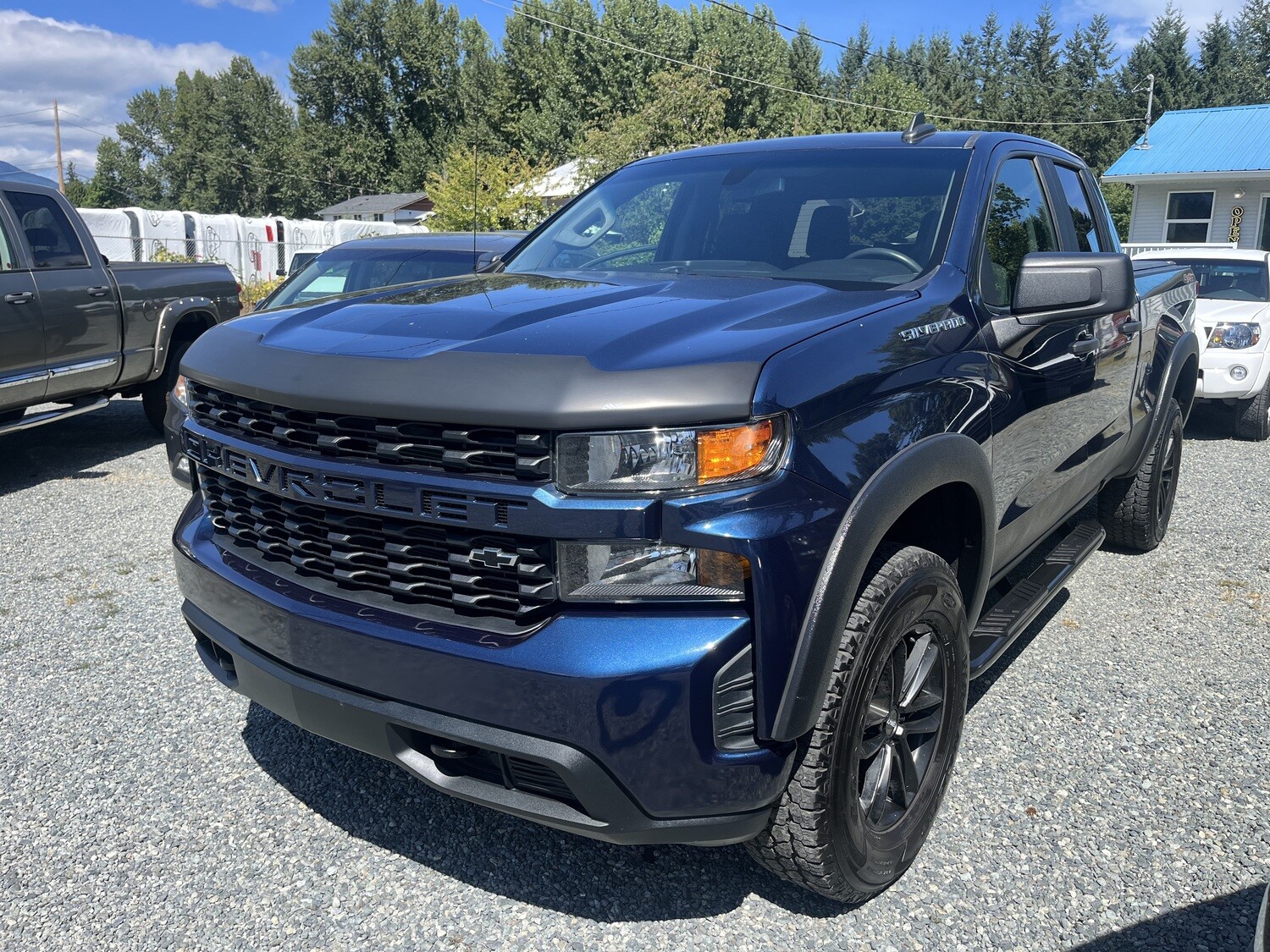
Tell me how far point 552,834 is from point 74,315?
597cm

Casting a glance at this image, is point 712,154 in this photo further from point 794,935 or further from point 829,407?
point 794,935

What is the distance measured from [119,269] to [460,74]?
206 feet

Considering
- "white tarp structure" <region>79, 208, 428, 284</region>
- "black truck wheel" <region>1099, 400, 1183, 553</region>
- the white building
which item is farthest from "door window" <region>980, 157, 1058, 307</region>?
"white tarp structure" <region>79, 208, 428, 284</region>

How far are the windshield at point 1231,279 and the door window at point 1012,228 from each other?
22.5 feet

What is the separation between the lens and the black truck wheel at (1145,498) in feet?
16.5

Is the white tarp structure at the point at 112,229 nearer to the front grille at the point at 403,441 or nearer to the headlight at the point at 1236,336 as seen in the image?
the headlight at the point at 1236,336

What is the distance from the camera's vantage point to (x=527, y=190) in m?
22.2

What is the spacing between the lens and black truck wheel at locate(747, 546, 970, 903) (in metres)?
2.20

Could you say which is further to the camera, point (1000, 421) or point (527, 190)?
point (527, 190)

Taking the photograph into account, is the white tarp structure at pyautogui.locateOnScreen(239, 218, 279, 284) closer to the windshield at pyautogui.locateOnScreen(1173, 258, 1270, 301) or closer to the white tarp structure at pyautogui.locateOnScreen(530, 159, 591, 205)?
the white tarp structure at pyautogui.locateOnScreen(530, 159, 591, 205)

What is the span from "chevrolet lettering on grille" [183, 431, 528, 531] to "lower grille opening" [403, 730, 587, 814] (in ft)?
1.55

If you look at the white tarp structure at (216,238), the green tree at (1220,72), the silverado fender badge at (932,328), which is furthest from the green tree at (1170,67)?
the silverado fender badge at (932,328)

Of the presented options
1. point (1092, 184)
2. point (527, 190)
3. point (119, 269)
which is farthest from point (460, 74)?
point (1092, 184)

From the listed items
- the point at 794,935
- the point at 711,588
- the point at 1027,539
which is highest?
the point at 711,588
